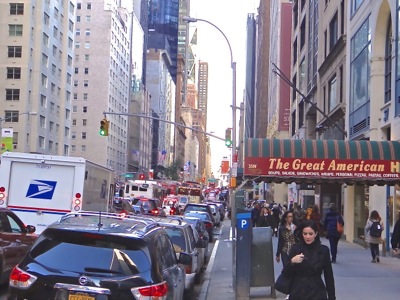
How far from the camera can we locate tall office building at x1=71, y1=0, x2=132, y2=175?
4240 inches

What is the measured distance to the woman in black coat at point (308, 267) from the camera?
6.22 meters

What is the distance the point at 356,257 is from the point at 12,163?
1161 centimetres

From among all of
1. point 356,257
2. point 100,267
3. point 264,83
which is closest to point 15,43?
point 264,83

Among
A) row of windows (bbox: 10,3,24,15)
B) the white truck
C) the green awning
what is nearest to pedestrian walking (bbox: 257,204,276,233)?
the green awning

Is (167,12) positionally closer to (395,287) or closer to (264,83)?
(264,83)

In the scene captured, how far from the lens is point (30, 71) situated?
2783 inches

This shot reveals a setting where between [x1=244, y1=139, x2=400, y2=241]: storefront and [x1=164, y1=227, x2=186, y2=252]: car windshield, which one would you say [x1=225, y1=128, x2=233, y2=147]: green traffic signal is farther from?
[x1=164, y1=227, x2=186, y2=252]: car windshield

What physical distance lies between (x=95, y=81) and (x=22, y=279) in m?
104

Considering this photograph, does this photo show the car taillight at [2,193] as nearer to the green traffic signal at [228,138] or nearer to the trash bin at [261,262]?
the trash bin at [261,262]

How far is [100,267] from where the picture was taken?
644 cm

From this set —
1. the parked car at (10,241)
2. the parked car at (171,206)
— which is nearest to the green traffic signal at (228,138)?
the parked car at (171,206)

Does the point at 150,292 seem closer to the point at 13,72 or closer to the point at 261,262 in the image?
the point at 261,262

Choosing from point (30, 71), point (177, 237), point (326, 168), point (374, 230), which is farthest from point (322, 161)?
point (30, 71)

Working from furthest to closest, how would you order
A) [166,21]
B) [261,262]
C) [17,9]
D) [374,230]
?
[166,21], [17,9], [374,230], [261,262]
